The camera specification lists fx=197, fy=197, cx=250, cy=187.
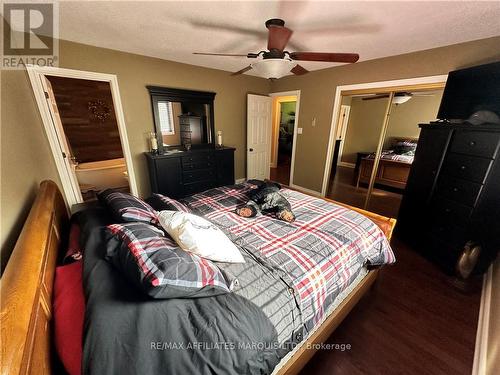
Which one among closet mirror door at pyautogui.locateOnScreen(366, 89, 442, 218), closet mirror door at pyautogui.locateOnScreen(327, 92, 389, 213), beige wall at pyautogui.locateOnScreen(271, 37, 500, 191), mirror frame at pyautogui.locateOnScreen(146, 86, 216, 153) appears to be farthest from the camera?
closet mirror door at pyautogui.locateOnScreen(327, 92, 389, 213)

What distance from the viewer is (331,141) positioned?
3520 mm

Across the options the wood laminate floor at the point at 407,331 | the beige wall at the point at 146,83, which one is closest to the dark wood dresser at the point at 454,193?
the wood laminate floor at the point at 407,331

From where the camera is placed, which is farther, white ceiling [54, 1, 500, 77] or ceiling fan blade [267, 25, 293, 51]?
white ceiling [54, 1, 500, 77]

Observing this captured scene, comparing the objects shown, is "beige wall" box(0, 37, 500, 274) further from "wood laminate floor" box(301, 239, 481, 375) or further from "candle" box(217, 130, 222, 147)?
"wood laminate floor" box(301, 239, 481, 375)

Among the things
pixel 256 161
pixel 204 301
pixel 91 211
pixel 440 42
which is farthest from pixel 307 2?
pixel 256 161

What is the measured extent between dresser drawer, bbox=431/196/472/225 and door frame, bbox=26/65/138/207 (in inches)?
157

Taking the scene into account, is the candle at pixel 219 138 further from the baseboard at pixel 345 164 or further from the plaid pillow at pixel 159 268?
the plaid pillow at pixel 159 268

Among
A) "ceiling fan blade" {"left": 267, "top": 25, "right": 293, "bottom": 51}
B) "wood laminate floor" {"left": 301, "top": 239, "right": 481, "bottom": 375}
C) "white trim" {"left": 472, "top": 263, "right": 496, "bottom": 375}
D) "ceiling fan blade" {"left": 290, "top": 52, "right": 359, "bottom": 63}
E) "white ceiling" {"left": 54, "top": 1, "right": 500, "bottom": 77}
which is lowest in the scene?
"wood laminate floor" {"left": 301, "top": 239, "right": 481, "bottom": 375}

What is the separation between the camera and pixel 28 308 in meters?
0.60

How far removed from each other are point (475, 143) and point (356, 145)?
1.90 metres

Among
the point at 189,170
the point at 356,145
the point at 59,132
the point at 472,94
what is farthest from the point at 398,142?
the point at 59,132

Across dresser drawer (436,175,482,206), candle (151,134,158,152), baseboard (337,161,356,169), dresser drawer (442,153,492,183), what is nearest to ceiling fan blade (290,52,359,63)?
dresser drawer (442,153,492,183)

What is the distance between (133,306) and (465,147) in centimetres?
287

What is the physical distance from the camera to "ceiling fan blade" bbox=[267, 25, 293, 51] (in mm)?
1451
